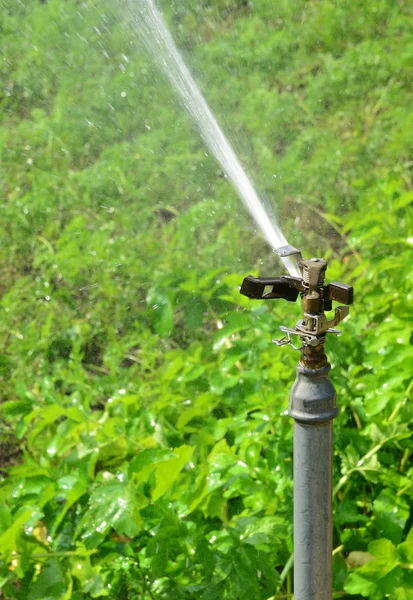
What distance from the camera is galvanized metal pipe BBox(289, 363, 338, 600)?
3.68 feet

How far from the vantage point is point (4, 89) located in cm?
375

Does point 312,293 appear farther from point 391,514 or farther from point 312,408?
point 391,514

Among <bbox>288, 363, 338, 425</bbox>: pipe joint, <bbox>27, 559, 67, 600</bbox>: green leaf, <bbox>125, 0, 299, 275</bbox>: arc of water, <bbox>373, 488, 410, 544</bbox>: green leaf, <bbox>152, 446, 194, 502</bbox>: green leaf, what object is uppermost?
<bbox>125, 0, 299, 275</bbox>: arc of water

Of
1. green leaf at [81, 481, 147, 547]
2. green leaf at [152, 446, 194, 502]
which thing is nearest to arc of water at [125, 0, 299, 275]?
green leaf at [152, 446, 194, 502]

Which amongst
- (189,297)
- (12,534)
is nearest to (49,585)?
(12,534)

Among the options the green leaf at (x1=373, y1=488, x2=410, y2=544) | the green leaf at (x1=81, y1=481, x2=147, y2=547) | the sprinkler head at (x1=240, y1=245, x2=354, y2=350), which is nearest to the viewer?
the sprinkler head at (x1=240, y1=245, x2=354, y2=350)

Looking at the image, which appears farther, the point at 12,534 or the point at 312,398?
the point at 12,534

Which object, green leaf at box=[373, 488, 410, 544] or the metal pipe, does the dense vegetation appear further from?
the metal pipe

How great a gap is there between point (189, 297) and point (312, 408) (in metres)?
0.86

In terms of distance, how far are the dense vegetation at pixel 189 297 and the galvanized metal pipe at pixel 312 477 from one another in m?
0.21

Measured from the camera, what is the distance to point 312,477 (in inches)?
45.3

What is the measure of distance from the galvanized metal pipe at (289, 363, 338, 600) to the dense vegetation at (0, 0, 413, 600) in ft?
0.67

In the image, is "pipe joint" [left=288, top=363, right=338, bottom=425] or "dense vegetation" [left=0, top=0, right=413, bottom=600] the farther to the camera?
"dense vegetation" [left=0, top=0, right=413, bottom=600]

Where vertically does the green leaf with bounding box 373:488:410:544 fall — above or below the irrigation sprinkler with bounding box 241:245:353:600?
below
